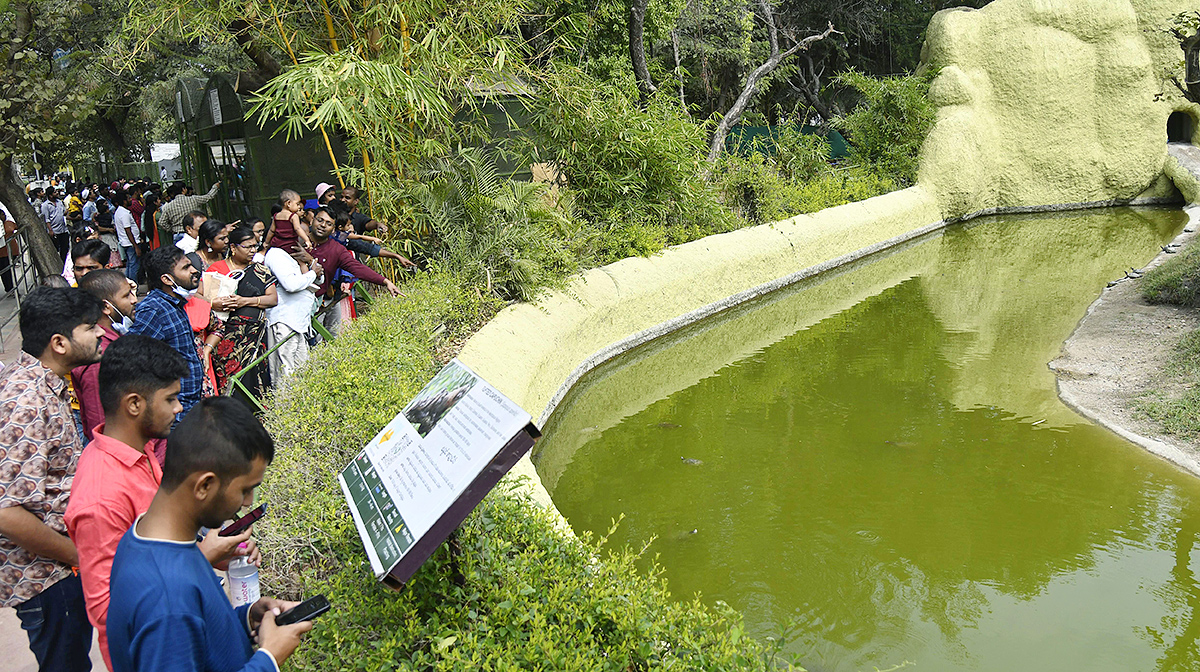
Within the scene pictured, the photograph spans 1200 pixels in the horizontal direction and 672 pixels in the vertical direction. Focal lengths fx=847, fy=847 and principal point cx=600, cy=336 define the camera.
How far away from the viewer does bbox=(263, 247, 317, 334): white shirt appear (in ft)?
19.2

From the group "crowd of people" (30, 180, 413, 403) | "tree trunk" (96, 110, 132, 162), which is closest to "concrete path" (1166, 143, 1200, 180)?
"crowd of people" (30, 180, 413, 403)

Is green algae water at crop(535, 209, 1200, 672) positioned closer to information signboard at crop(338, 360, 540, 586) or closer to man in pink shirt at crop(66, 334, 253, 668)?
information signboard at crop(338, 360, 540, 586)

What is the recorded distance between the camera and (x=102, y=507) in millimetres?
2238

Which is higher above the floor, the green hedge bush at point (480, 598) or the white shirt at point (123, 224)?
Result: the white shirt at point (123, 224)

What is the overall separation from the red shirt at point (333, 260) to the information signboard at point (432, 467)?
161 inches

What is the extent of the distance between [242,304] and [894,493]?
4418 mm

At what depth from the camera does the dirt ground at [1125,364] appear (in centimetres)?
609

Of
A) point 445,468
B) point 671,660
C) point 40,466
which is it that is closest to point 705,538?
point 671,660

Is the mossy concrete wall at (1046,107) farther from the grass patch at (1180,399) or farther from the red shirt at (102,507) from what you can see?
the red shirt at (102,507)

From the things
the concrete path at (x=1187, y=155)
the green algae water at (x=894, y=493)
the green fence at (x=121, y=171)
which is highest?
the green fence at (x=121, y=171)

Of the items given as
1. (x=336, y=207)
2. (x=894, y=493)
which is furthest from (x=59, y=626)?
(x=336, y=207)

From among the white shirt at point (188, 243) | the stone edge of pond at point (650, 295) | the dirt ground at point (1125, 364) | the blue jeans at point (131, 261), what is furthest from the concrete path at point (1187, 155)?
the blue jeans at point (131, 261)

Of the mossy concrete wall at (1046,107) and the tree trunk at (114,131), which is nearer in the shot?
the mossy concrete wall at (1046,107)

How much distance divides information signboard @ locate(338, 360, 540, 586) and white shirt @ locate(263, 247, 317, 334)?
3.40 meters
